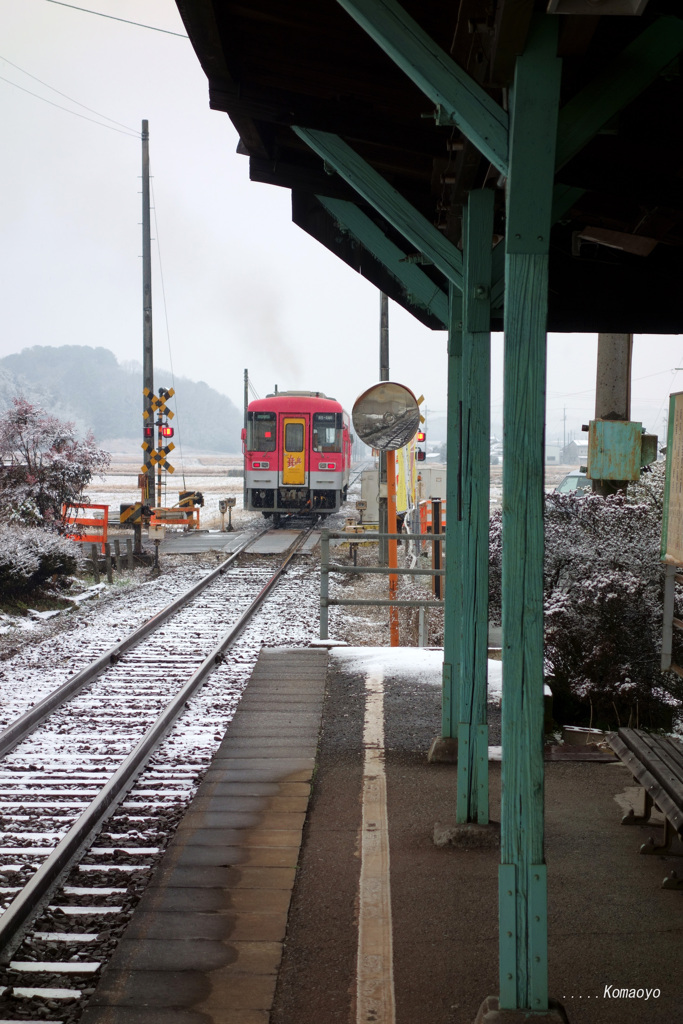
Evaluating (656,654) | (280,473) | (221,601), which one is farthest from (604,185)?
(280,473)

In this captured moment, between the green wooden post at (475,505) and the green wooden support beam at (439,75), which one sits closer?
the green wooden support beam at (439,75)

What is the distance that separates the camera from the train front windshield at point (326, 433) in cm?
2425

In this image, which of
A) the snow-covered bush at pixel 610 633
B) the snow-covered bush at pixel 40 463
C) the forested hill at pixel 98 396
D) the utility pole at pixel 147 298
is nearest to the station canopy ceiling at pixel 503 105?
the snow-covered bush at pixel 610 633

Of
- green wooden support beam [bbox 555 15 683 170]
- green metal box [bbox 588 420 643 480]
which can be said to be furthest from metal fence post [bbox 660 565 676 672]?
green metal box [bbox 588 420 643 480]

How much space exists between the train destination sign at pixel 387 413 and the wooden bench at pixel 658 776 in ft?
14.0

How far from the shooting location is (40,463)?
19.5m

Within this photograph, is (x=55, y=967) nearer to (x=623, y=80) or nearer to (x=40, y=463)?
(x=623, y=80)

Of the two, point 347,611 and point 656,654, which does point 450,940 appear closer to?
point 656,654

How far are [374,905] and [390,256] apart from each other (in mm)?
3877

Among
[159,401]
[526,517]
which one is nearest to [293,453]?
[159,401]

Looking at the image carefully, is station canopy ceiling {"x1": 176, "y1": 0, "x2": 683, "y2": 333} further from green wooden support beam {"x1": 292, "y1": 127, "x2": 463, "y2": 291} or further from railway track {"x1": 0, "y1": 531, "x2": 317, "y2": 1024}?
railway track {"x1": 0, "y1": 531, "x2": 317, "y2": 1024}

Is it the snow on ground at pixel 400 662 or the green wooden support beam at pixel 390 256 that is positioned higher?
the green wooden support beam at pixel 390 256

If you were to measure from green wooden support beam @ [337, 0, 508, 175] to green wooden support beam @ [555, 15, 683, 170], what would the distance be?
189 millimetres

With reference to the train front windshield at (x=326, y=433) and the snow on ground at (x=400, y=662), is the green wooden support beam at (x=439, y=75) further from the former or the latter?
the train front windshield at (x=326, y=433)
